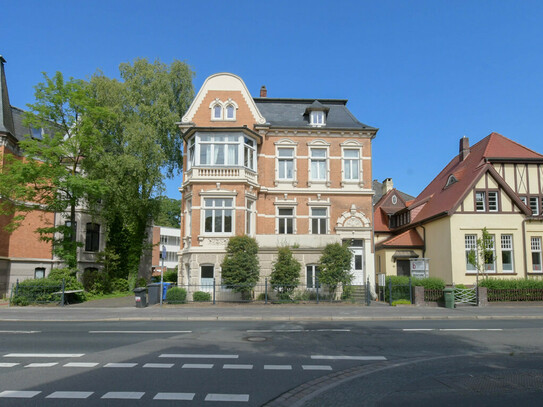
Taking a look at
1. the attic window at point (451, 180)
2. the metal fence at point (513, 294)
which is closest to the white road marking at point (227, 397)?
the metal fence at point (513, 294)

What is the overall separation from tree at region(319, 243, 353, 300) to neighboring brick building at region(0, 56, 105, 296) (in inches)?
684

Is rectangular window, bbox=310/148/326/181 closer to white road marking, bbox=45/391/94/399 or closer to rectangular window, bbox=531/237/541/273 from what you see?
rectangular window, bbox=531/237/541/273

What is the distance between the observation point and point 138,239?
107 feet

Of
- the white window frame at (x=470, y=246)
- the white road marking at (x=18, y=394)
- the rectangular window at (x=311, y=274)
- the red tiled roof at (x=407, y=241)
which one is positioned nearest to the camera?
the white road marking at (x=18, y=394)

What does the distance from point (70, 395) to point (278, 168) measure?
2315 cm

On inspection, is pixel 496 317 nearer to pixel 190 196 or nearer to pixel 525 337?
pixel 525 337

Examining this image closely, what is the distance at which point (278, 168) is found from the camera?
94.6 ft

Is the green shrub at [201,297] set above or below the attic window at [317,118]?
below

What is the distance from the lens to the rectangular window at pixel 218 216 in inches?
992

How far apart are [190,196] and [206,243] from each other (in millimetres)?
3440

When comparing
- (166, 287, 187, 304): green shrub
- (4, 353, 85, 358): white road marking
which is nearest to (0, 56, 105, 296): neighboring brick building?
(166, 287, 187, 304): green shrub

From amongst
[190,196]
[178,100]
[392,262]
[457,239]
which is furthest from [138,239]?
[457,239]

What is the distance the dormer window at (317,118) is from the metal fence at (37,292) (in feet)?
59.5

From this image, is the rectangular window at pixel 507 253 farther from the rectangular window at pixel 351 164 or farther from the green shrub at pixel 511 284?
the rectangular window at pixel 351 164
